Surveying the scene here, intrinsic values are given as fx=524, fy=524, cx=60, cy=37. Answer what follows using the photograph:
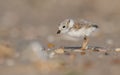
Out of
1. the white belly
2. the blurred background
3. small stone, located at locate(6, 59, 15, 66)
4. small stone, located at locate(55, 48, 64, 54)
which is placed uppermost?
the blurred background

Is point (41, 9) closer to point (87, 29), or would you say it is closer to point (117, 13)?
point (117, 13)

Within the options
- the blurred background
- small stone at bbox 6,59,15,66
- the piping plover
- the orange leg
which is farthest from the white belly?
small stone at bbox 6,59,15,66

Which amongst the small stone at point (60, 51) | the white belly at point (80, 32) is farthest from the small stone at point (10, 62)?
the white belly at point (80, 32)

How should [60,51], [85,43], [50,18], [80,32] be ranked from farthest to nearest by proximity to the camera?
[50,18]
[60,51]
[85,43]
[80,32]

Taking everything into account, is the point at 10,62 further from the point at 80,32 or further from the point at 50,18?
the point at 50,18

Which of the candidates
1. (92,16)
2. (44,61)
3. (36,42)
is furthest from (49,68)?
(92,16)

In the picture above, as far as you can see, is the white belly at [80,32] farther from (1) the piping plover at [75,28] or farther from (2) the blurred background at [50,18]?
(2) the blurred background at [50,18]

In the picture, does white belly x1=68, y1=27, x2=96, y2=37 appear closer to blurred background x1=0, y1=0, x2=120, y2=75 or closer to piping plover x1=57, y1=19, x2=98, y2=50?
piping plover x1=57, y1=19, x2=98, y2=50

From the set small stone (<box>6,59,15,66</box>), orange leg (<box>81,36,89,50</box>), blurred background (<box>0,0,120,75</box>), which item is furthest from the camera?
blurred background (<box>0,0,120,75</box>)

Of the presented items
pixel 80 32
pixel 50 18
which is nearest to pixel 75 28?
pixel 80 32
